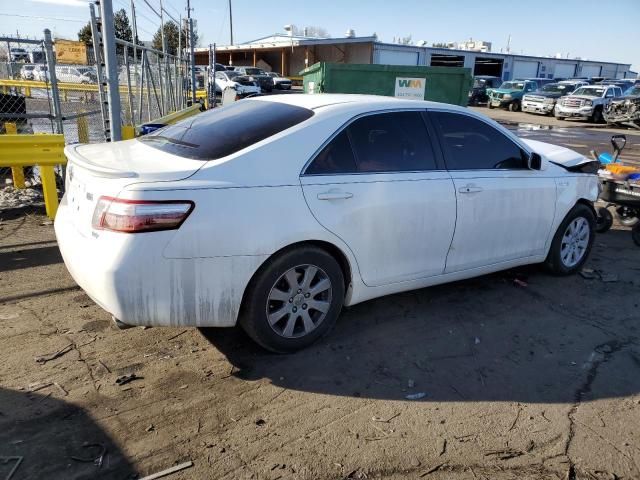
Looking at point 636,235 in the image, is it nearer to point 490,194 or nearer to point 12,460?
point 490,194

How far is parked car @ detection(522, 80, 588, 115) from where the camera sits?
29031 millimetres

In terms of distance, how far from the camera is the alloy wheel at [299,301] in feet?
11.2

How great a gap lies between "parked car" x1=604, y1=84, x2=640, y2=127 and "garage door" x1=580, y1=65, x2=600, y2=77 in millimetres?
34680

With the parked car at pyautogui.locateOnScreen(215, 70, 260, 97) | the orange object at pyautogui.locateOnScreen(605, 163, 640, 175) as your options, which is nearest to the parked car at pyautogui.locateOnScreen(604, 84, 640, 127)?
the parked car at pyautogui.locateOnScreen(215, 70, 260, 97)

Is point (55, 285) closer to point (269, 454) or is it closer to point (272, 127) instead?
point (272, 127)

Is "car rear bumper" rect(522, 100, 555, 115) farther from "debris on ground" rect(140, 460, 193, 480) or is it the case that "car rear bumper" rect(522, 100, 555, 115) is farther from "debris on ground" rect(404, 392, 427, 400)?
"debris on ground" rect(140, 460, 193, 480)

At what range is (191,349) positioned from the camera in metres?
3.64

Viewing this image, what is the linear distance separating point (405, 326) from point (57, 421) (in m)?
2.43

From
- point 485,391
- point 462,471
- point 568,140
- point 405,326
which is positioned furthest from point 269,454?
point 568,140

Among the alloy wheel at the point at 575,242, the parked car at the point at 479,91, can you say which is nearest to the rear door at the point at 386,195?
the alloy wheel at the point at 575,242

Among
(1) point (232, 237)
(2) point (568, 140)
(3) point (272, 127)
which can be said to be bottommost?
(2) point (568, 140)

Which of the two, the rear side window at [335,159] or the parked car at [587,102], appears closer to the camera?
the rear side window at [335,159]

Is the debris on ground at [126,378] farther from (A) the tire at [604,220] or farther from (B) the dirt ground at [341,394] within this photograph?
(A) the tire at [604,220]

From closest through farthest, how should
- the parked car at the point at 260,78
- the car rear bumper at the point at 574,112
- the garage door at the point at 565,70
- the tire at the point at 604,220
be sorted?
the tire at the point at 604,220 → the car rear bumper at the point at 574,112 → the parked car at the point at 260,78 → the garage door at the point at 565,70
